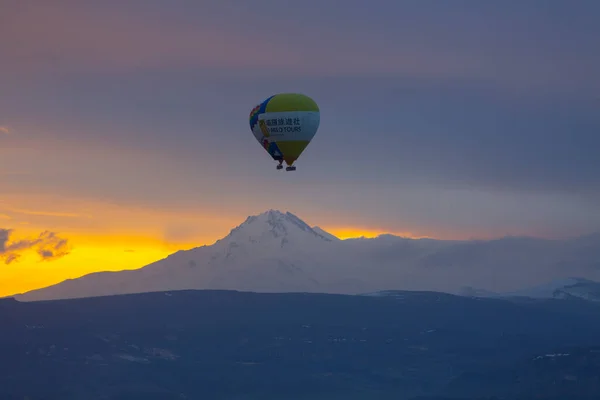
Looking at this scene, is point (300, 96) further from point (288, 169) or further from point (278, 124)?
point (288, 169)

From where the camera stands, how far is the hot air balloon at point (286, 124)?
608ft

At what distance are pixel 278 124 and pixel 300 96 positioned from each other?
6.85m

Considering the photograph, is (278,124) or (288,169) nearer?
(288,169)

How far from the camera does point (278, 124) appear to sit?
186500 mm

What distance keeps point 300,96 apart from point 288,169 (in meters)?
20.1

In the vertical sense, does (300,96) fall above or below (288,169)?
above

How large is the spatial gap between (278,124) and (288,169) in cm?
1460

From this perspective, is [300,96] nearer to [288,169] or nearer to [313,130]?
[313,130]

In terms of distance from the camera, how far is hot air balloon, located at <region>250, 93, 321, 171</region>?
185 metres

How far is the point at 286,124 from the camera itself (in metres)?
186

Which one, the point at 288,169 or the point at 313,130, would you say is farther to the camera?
the point at 313,130

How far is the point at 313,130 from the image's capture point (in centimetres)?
18862

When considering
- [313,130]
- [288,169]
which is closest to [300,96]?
[313,130]

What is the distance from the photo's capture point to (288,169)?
174125mm
